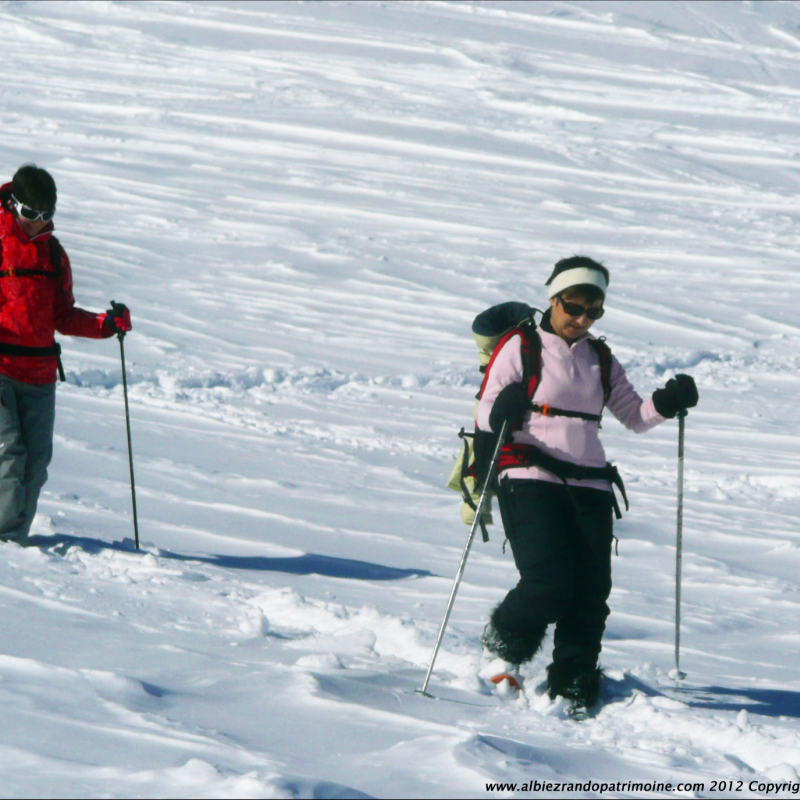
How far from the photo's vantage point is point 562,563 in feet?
12.1

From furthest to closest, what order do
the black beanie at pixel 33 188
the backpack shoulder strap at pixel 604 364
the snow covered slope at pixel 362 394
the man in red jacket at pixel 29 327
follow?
the man in red jacket at pixel 29 327
the black beanie at pixel 33 188
the backpack shoulder strap at pixel 604 364
the snow covered slope at pixel 362 394

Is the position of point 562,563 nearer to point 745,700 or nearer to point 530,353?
point 530,353

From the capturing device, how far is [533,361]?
12.5 ft

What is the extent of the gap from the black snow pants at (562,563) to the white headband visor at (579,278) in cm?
70

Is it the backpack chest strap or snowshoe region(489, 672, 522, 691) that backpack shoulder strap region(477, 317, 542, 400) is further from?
snowshoe region(489, 672, 522, 691)

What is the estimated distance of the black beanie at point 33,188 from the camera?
4715 millimetres

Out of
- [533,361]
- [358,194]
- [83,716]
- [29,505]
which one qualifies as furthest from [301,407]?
[358,194]

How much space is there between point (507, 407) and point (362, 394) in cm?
629

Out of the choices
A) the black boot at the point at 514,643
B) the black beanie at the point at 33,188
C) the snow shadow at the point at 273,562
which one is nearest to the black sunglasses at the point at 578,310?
the black boot at the point at 514,643

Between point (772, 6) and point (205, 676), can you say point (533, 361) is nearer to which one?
point (205, 676)

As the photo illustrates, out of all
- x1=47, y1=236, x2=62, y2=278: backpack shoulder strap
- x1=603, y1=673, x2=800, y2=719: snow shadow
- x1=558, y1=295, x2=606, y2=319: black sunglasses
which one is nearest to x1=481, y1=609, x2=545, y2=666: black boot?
x1=603, y1=673, x2=800, y2=719: snow shadow

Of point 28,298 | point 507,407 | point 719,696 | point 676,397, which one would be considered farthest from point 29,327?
point 719,696

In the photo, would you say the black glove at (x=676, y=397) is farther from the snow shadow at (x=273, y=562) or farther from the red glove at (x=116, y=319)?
the red glove at (x=116, y=319)

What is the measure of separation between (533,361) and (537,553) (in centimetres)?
67
